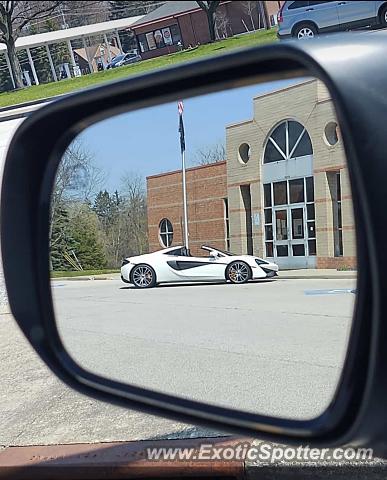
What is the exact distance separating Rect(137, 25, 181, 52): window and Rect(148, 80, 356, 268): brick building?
169 ft

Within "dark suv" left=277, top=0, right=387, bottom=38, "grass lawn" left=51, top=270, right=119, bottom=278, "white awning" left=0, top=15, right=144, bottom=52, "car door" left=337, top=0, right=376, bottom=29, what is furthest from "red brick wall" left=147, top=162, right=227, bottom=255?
"white awning" left=0, top=15, right=144, bottom=52

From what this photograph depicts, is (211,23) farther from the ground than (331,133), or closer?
farther from the ground

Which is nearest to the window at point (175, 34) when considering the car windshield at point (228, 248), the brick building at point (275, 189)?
the car windshield at point (228, 248)

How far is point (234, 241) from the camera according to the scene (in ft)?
6.12

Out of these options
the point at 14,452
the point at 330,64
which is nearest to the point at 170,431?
the point at 14,452

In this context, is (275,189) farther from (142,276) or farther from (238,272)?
(142,276)

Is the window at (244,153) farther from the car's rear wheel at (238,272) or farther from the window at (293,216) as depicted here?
the car's rear wheel at (238,272)

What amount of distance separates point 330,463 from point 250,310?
→ 1883mm

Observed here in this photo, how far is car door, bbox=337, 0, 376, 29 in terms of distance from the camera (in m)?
17.0

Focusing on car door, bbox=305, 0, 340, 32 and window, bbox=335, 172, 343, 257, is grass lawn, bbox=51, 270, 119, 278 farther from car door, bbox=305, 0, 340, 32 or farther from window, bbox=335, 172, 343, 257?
car door, bbox=305, 0, 340, 32

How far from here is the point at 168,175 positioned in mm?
1919

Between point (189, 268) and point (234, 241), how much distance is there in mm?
344

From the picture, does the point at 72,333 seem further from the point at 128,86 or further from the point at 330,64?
the point at 330,64

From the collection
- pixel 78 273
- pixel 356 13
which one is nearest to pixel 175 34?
pixel 356 13
